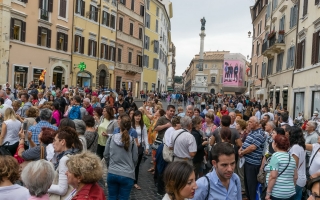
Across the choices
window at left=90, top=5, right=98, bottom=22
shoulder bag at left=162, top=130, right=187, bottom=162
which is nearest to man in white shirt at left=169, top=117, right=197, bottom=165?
shoulder bag at left=162, top=130, right=187, bottom=162

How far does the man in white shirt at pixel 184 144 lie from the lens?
5.91 meters

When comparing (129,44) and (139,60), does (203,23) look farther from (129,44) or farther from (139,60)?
(129,44)

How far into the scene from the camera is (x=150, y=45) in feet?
158

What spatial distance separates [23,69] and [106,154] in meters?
21.6

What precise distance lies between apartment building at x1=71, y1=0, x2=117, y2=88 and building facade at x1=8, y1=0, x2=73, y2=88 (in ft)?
3.68

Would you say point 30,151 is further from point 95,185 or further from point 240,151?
point 240,151

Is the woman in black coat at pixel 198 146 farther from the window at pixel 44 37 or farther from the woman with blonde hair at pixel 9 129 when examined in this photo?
the window at pixel 44 37

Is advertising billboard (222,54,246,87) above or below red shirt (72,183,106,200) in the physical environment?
above

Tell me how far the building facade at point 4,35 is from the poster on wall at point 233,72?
61.1m

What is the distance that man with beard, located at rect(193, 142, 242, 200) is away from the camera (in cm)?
315

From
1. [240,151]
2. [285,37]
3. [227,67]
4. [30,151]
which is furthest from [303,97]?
[227,67]

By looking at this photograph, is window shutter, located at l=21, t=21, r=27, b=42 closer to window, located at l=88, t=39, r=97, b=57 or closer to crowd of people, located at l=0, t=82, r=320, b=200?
window, located at l=88, t=39, r=97, b=57

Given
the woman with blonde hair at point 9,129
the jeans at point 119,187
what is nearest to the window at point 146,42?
the woman with blonde hair at point 9,129

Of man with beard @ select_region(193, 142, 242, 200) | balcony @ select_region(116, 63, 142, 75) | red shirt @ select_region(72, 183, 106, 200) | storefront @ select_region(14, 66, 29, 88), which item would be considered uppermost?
balcony @ select_region(116, 63, 142, 75)
